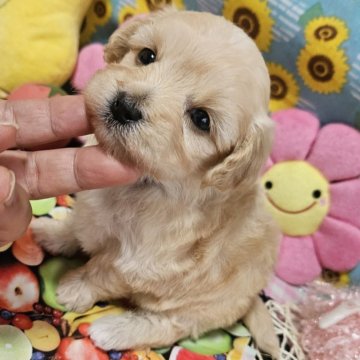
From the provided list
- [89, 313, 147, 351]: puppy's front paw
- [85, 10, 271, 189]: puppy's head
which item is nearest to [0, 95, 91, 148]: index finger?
[85, 10, 271, 189]: puppy's head

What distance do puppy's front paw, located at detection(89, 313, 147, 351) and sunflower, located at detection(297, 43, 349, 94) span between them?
49.5 inches

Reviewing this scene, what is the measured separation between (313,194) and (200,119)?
1.02 metres

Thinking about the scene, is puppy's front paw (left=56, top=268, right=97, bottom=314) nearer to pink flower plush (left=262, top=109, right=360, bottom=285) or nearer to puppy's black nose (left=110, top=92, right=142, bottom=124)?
puppy's black nose (left=110, top=92, right=142, bottom=124)

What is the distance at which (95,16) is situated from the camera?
2.63 meters

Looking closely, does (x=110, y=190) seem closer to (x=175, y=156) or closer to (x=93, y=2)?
(x=175, y=156)

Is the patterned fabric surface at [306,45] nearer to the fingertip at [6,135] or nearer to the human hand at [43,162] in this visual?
the human hand at [43,162]

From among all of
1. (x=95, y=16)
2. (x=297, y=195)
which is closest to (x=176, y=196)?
(x=297, y=195)

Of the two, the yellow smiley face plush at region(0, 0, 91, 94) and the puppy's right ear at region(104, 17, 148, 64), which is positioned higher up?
the puppy's right ear at region(104, 17, 148, 64)

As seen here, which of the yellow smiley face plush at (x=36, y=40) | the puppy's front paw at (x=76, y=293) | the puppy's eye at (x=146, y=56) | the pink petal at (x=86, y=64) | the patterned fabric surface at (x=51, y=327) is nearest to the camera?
the puppy's eye at (x=146, y=56)

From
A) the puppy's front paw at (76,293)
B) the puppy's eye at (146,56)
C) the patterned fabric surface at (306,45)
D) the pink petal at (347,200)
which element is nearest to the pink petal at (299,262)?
the pink petal at (347,200)

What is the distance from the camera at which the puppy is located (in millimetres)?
1497

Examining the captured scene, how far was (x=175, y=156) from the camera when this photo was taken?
1.52 m

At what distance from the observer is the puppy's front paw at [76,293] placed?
196 cm

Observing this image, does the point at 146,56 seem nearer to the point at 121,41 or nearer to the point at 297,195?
the point at 121,41
